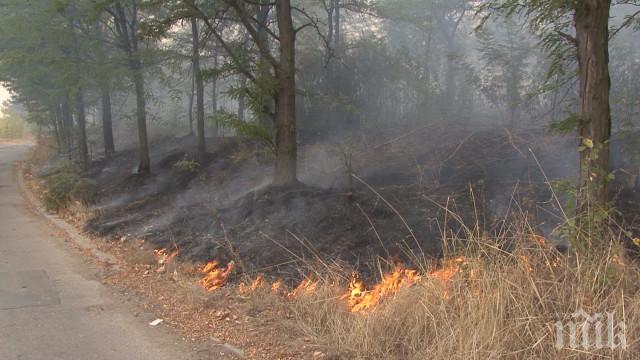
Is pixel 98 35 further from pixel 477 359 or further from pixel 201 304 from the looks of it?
pixel 477 359

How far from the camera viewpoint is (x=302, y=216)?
25.9 ft

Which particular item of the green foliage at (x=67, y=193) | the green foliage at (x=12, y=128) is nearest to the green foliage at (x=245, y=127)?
the green foliage at (x=67, y=193)

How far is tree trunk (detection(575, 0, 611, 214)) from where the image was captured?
4484 mm

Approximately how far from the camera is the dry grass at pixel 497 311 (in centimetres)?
359

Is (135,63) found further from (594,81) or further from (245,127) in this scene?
(594,81)

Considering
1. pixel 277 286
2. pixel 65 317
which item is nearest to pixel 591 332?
pixel 277 286

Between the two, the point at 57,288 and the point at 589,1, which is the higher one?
the point at 589,1

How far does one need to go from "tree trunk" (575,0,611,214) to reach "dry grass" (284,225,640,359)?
2.45 ft

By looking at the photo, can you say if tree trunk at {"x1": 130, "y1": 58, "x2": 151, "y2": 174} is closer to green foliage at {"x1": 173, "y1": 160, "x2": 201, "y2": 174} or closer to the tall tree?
green foliage at {"x1": 173, "y1": 160, "x2": 201, "y2": 174}

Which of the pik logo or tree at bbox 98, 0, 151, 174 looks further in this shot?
tree at bbox 98, 0, 151, 174

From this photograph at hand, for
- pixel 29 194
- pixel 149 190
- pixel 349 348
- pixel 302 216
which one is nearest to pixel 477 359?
pixel 349 348

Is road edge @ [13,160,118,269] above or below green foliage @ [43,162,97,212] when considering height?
below

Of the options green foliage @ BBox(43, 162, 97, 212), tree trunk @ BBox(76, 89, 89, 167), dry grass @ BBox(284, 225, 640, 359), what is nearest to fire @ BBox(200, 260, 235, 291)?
dry grass @ BBox(284, 225, 640, 359)

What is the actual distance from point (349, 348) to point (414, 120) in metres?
12.2
